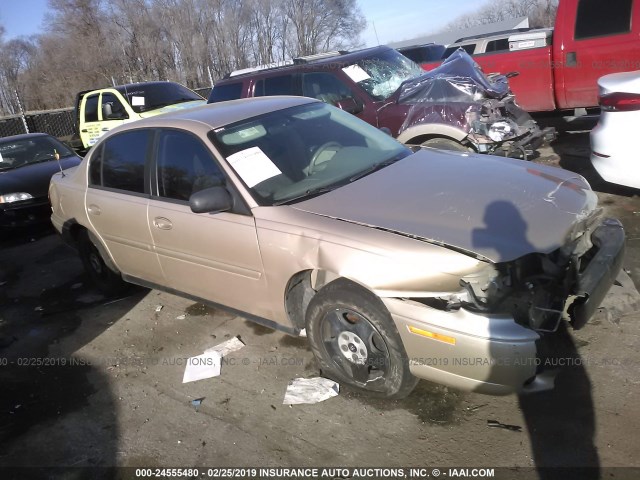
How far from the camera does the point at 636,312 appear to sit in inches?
136

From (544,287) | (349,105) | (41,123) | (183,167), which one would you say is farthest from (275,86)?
(41,123)

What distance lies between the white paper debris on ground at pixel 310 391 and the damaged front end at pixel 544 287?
1082 millimetres

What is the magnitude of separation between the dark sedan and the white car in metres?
6.25

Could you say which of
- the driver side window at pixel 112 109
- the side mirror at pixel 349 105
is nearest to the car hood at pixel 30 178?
the driver side window at pixel 112 109

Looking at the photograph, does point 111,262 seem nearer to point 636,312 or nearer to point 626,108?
point 636,312

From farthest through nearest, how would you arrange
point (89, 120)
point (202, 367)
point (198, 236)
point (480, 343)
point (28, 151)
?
1. point (89, 120)
2. point (28, 151)
3. point (202, 367)
4. point (198, 236)
5. point (480, 343)

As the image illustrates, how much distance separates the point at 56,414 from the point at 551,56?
7.91m

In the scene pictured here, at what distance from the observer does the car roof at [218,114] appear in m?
3.71

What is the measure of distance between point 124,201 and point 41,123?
16473mm

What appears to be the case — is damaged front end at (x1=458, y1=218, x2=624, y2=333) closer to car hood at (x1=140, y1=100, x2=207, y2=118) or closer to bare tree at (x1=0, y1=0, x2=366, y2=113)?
car hood at (x1=140, y1=100, x2=207, y2=118)

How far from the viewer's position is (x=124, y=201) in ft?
13.6

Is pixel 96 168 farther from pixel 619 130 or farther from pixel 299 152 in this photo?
pixel 619 130

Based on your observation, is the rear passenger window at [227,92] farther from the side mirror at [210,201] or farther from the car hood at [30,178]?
the side mirror at [210,201]

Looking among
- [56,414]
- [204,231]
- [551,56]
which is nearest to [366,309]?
[204,231]
